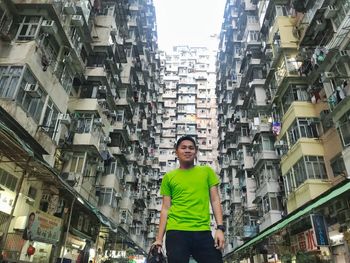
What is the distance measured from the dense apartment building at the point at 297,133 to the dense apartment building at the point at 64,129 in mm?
10986

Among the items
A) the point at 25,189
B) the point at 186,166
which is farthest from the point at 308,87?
the point at 186,166

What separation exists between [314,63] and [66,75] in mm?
16302

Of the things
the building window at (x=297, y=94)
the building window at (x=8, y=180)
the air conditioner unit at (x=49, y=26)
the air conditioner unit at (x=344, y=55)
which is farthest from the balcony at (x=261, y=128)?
the building window at (x=8, y=180)

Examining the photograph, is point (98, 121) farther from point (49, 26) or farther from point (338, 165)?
point (338, 165)

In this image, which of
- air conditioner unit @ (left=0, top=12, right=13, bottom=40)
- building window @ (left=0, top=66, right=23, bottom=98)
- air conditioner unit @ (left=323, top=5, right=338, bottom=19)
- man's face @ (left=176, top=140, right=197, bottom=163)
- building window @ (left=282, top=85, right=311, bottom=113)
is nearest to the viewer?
man's face @ (left=176, top=140, right=197, bottom=163)

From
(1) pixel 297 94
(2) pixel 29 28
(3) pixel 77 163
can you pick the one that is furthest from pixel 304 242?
(2) pixel 29 28

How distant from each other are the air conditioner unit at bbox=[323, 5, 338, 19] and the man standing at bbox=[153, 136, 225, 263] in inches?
741

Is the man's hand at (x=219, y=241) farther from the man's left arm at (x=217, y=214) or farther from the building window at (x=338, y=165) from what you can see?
the building window at (x=338, y=165)

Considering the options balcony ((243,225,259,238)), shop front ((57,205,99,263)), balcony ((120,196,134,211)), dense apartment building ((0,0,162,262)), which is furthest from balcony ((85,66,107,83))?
balcony ((243,225,259,238))

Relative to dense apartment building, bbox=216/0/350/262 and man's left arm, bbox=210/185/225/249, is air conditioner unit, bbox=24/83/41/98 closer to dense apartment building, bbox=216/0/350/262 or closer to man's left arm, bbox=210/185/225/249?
dense apartment building, bbox=216/0/350/262

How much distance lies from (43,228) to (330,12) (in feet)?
64.9

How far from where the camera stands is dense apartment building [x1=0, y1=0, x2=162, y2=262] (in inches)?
536

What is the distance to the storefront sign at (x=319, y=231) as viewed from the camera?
1275 cm

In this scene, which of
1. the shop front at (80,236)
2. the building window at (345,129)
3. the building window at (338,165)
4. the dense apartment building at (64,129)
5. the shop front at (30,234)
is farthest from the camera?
the shop front at (80,236)
